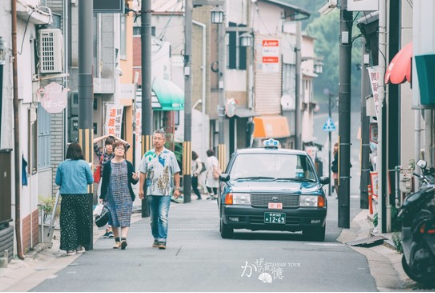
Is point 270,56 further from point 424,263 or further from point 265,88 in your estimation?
point 424,263

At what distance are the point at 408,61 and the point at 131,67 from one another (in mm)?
22813

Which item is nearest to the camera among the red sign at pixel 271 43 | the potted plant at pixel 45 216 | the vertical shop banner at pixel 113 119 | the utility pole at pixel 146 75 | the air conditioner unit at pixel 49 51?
the potted plant at pixel 45 216

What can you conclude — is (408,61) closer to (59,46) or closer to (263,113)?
(59,46)

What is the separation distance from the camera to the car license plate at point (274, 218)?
776 inches

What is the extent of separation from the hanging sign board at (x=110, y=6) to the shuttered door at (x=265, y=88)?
34.8 metres

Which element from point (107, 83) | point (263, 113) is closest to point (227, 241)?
point (107, 83)

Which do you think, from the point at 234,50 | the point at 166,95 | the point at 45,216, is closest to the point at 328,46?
the point at 234,50

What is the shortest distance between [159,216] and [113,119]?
14120mm

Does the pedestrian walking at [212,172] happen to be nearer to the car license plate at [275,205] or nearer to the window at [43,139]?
the window at [43,139]

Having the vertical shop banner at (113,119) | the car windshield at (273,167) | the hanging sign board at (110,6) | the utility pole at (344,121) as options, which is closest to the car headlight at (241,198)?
the car windshield at (273,167)

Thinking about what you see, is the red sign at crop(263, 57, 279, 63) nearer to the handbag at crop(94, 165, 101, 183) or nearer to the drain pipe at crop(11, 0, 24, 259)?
the handbag at crop(94, 165, 101, 183)

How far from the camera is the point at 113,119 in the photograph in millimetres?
31656

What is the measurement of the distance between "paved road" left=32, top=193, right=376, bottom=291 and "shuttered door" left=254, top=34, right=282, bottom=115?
40.5m

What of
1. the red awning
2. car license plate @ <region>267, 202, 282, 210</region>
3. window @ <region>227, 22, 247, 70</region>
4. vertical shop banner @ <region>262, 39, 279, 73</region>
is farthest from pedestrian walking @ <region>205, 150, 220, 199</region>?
the red awning
